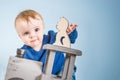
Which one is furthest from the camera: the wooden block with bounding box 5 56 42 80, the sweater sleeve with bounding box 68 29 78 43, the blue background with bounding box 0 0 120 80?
the blue background with bounding box 0 0 120 80

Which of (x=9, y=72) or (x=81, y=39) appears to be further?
(x=81, y=39)

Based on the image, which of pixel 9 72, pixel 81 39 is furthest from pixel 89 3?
pixel 9 72

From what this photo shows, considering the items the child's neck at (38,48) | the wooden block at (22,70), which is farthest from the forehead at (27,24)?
the wooden block at (22,70)

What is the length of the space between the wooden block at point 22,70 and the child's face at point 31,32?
0.59 feet

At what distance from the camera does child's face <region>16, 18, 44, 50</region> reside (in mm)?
1203

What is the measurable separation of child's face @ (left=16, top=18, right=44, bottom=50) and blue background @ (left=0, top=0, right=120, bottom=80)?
39 mm

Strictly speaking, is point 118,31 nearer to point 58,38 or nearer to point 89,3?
point 89,3

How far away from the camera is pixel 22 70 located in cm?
104

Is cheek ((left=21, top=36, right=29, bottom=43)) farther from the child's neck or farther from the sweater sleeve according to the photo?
the sweater sleeve

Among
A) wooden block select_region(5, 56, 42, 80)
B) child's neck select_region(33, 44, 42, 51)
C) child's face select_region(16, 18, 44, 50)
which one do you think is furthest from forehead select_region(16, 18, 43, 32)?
wooden block select_region(5, 56, 42, 80)

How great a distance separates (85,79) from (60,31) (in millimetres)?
357

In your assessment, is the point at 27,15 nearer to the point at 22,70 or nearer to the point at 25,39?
the point at 25,39

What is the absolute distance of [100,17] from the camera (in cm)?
132

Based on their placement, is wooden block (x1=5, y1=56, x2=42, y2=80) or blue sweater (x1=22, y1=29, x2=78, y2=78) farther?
blue sweater (x1=22, y1=29, x2=78, y2=78)
